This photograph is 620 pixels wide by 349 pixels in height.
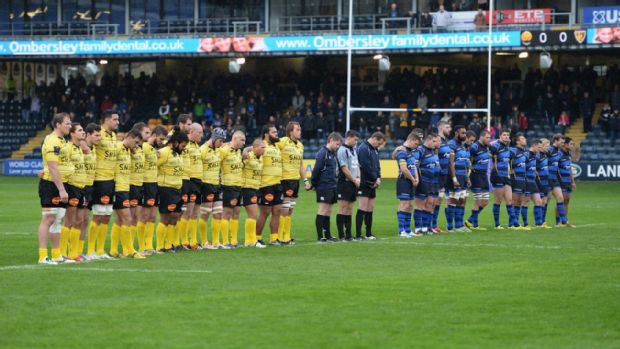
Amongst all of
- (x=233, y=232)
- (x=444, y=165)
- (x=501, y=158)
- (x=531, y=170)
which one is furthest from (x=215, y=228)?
(x=531, y=170)

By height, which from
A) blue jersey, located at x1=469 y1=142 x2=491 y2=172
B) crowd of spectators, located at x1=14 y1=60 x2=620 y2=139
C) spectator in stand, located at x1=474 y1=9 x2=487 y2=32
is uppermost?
spectator in stand, located at x1=474 y1=9 x2=487 y2=32

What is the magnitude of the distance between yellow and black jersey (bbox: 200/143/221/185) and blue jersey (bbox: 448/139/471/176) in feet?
21.3

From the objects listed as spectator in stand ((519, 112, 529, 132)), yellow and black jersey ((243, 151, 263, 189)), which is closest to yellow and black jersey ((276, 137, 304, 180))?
yellow and black jersey ((243, 151, 263, 189))

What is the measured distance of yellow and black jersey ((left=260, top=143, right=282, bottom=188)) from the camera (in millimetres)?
22125

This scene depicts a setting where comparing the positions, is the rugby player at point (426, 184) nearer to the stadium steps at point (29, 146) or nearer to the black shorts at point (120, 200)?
the black shorts at point (120, 200)

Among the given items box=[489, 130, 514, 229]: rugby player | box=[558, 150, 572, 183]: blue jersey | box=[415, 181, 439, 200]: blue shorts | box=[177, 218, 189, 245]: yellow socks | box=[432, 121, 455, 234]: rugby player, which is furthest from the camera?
box=[558, 150, 572, 183]: blue jersey

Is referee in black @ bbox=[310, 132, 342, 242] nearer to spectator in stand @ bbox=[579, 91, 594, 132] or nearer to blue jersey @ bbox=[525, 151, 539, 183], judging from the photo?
blue jersey @ bbox=[525, 151, 539, 183]

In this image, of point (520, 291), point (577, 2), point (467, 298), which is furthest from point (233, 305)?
point (577, 2)

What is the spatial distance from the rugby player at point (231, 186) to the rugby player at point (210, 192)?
0.39 feet

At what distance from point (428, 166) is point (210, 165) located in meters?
5.26

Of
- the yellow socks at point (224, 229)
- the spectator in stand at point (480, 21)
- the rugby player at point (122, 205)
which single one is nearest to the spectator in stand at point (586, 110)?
the spectator in stand at point (480, 21)

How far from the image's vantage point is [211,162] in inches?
843

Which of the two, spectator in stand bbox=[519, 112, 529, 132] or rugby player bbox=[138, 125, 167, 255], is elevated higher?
spectator in stand bbox=[519, 112, 529, 132]

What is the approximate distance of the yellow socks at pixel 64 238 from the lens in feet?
61.0
